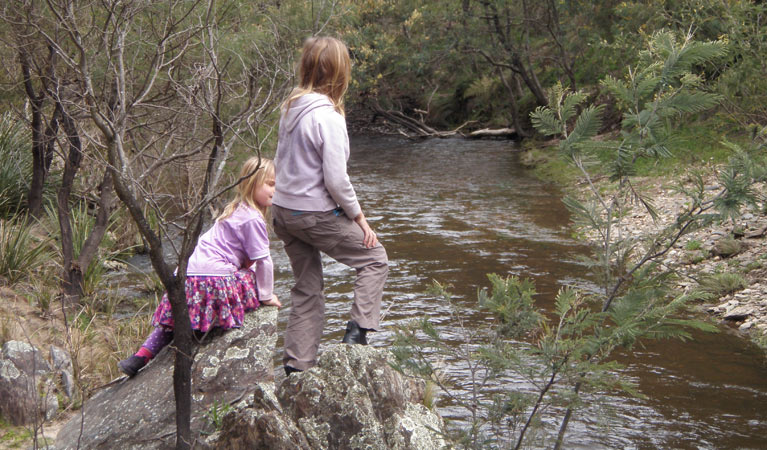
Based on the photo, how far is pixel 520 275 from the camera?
830 cm

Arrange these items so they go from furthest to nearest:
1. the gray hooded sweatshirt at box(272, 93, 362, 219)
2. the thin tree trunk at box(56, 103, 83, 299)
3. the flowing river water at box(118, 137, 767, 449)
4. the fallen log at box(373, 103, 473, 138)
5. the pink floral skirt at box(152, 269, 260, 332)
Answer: the fallen log at box(373, 103, 473, 138) → the thin tree trunk at box(56, 103, 83, 299) → the flowing river water at box(118, 137, 767, 449) → the pink floral skirt at box(152, 269, 260, 332) → the gray hooded sweatshirt at box(272, 93, 362, 219)

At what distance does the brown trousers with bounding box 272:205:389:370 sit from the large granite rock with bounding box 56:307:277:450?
278 mm

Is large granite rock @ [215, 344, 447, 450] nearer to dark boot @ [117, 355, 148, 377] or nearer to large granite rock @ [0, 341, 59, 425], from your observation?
dark boot @ [117, 355, 148, 377]

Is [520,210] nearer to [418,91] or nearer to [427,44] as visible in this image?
[427,44]

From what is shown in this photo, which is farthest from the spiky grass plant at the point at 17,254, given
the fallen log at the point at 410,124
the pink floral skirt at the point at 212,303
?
the fallen log at the point at 410,124

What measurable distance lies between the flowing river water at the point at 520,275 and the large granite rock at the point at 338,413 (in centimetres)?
56

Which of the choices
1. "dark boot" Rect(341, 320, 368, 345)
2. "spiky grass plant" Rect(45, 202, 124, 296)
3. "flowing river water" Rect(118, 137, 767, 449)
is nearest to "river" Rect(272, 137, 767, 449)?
"flowing river water" Rect(118, 137, 767, 449)

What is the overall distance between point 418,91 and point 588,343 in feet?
80.3

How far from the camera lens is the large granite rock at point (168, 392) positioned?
3846 millimetres

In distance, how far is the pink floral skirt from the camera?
419cm

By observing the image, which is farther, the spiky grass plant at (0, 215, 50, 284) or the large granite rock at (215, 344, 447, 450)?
the spiky grass plant at (0, 215, 50, 284)

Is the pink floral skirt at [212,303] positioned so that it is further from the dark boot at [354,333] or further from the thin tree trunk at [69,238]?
the thin tree trunk at [69,238]

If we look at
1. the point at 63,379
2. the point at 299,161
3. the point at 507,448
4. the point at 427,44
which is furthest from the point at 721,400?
the point at 427,44

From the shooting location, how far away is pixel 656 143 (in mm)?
3027
